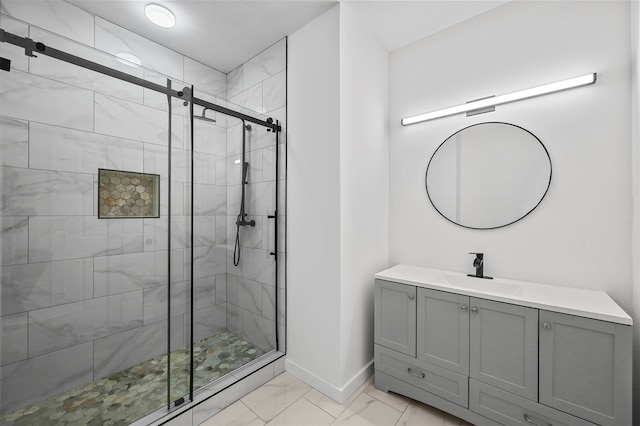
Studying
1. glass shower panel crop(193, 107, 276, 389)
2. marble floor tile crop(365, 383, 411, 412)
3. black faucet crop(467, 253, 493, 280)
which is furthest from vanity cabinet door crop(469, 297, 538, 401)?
glass shower panel crop(193, 107, 276, 389)

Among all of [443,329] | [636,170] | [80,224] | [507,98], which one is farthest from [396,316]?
[80,224]

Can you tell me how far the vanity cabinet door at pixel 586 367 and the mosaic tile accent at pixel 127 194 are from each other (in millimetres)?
2190

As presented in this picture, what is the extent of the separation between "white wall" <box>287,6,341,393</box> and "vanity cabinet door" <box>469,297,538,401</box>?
82 cm

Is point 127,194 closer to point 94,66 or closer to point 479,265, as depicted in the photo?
point 94,66

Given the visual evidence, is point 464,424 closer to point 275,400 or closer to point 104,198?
point 275,400

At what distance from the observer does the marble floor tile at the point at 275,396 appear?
1667 millimetres

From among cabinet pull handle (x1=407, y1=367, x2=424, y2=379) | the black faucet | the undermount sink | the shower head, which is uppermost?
the shower head

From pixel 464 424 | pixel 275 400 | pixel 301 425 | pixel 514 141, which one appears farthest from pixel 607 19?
pixel 275 400

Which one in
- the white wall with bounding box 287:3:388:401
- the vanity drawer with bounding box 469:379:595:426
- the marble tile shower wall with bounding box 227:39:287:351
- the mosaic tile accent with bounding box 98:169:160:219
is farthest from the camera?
the marble tile shower wall with bounding box 227:39:287:351

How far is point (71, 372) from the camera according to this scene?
136cm

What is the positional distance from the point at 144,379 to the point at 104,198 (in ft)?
3.47

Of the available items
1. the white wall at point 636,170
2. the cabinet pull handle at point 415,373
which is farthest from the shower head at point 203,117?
the white wall at point 636,170

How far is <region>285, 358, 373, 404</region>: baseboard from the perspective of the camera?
1.76 meters

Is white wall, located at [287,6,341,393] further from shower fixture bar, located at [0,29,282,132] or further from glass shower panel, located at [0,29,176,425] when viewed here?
glass shower panel, located at [0,29,176,425]
